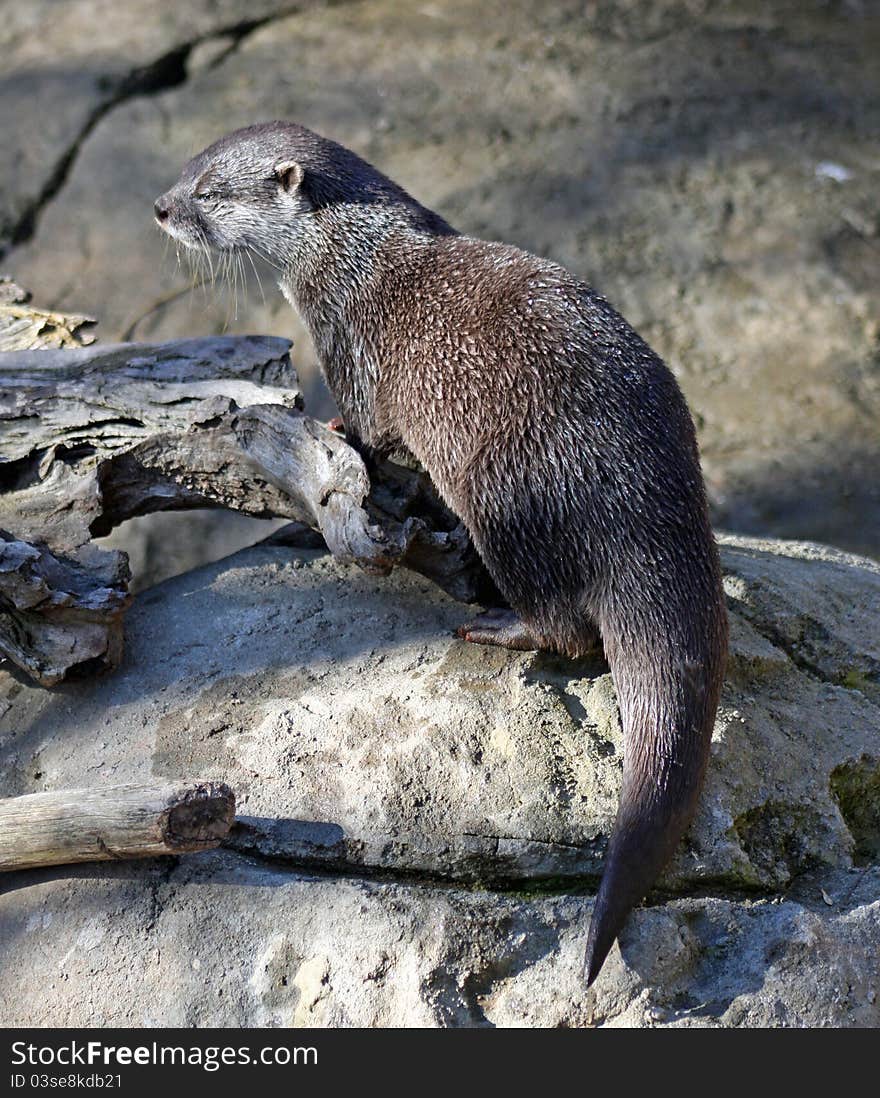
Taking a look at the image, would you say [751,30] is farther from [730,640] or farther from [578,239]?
[730,640]

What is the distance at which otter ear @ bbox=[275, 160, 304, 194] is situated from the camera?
9.32 feet

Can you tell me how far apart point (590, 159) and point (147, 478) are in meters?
3.11

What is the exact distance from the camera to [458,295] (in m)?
2.47

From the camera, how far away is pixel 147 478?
266 centimetres

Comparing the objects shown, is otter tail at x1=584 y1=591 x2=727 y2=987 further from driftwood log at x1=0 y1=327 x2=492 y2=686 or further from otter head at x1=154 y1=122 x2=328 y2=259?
otter head at x1=154 y1=122 x2=328 y2=259

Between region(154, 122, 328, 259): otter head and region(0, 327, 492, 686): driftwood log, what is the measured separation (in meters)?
0.33

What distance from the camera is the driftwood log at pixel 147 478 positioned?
2.33m

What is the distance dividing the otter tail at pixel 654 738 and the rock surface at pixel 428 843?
101 millimetres

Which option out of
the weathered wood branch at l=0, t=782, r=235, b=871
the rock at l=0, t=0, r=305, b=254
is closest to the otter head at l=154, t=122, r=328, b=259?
the weathered wood branch at l=0, t=782, r=235, b=871

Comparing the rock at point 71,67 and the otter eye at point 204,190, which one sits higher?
the otter eye at point 204,190

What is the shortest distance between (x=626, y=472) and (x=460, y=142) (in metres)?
3.52

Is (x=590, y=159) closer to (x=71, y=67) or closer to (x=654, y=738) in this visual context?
(x=71, y=67)

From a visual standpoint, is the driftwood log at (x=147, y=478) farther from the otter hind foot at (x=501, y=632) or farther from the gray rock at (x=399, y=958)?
the gray rock at (x=399, y=958)


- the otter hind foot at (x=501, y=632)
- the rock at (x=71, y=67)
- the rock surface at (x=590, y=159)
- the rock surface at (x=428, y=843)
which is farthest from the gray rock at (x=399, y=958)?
the rock at (x=71, y=67)
